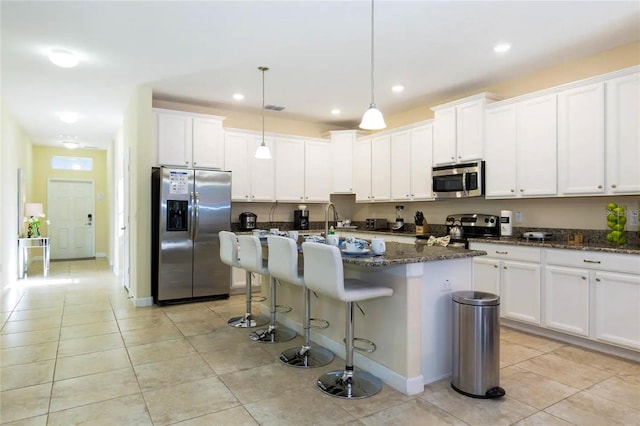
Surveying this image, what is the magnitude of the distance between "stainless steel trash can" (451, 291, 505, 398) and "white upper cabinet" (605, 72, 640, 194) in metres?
1.93

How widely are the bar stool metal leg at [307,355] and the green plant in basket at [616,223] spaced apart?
9.14 ft

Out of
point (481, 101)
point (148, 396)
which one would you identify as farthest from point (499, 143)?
point (148, 396)

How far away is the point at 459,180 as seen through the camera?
15.8 feet

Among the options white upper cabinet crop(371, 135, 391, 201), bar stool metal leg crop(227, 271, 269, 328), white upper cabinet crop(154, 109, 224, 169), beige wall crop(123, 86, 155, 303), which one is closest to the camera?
bar stool metal leg crop(227, 271, 269, 328)

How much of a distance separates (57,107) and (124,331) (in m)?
3.98

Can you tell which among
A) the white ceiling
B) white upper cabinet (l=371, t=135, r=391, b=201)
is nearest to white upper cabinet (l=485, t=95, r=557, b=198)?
the white ceiling

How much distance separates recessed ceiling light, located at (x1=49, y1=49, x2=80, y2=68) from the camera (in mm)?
3807

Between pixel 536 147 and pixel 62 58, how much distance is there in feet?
16.2

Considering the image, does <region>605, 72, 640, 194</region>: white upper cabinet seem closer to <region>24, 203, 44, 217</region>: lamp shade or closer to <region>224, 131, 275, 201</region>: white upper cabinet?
<region>224, 131, 275, 201</region>: white upper cabinet

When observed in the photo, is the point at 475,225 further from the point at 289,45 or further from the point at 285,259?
the point at 289,45

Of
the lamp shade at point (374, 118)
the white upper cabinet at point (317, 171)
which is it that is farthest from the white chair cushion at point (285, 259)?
the white upper cabinet at point (317, 171)

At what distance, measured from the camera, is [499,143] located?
14.5 ft

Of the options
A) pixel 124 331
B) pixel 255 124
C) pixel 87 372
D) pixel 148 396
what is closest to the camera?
pixel 148 396

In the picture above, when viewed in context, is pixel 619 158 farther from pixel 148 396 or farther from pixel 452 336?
pixel 148 396
